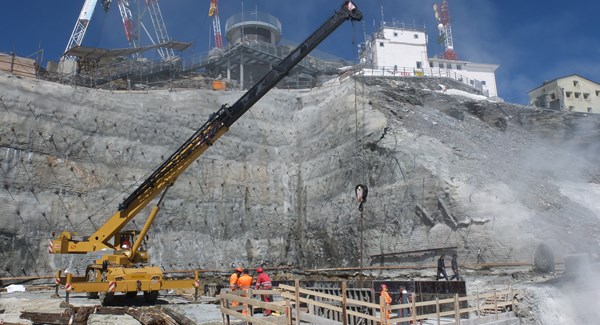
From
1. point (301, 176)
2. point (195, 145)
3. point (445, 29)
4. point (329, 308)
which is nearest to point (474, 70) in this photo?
point (445, 29)

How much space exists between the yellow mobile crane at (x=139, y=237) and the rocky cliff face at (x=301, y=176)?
36.1 feet

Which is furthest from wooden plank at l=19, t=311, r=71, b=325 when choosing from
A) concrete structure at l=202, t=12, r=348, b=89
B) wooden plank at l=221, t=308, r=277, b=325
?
concrete structure at l=202, t=12, r=348, b=89

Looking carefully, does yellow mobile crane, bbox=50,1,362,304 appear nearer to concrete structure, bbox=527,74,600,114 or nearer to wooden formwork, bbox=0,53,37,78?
wooden formwork, bbox=0,53,37,78

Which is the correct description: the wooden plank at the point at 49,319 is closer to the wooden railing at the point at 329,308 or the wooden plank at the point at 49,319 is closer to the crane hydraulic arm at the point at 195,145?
the wooden railing at the point at 329,308

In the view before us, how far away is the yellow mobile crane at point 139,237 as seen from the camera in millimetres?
16641

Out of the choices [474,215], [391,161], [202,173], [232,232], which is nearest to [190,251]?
[232,232]

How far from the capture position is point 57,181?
2888 cm

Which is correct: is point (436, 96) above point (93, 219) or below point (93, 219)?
above

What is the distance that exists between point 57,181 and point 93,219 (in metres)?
3.15

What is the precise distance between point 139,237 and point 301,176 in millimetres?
19509

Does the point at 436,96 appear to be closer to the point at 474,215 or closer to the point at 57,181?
the point at 474,215

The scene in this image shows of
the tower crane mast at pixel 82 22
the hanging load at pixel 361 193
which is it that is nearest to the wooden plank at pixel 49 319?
the hanging load at pixel 361 193

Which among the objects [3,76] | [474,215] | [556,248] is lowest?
[556,248]

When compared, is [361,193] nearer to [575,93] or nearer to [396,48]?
[396,48]
